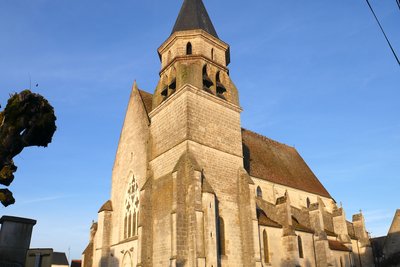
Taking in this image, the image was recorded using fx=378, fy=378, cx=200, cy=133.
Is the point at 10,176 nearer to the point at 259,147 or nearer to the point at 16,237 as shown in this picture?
the point at 16,237

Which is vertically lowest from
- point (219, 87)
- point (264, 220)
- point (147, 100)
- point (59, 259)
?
point (59, 259)

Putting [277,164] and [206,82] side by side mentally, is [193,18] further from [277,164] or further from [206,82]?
[277,164]

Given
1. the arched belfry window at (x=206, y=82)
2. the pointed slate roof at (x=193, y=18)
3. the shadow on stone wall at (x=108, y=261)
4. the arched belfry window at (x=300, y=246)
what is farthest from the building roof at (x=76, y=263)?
the pointed slate roof at (x=193, y=18)

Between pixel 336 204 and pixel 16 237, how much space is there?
30.6m

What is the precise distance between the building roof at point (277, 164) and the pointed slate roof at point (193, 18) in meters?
9.17

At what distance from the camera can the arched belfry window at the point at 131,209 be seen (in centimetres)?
2285

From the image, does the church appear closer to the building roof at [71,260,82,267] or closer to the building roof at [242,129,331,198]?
the building roof at [242,129,331,198]

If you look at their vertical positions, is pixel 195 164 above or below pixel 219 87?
below

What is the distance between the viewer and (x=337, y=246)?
2622 cm

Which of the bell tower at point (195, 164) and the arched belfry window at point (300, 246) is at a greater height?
the bell tower at point (195, 164)

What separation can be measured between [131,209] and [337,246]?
566 inches

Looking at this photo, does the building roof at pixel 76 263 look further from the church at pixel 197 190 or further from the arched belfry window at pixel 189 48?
the arched belfry window at pixel 189 48

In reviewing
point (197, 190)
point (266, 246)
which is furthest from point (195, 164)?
point (266, 246)

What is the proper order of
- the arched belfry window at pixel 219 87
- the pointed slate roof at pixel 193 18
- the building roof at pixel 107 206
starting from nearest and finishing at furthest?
the arched belfry window at pixel 219 87, the pointed slate roof at pixel 193 18, the building roof at pixel 107 206
